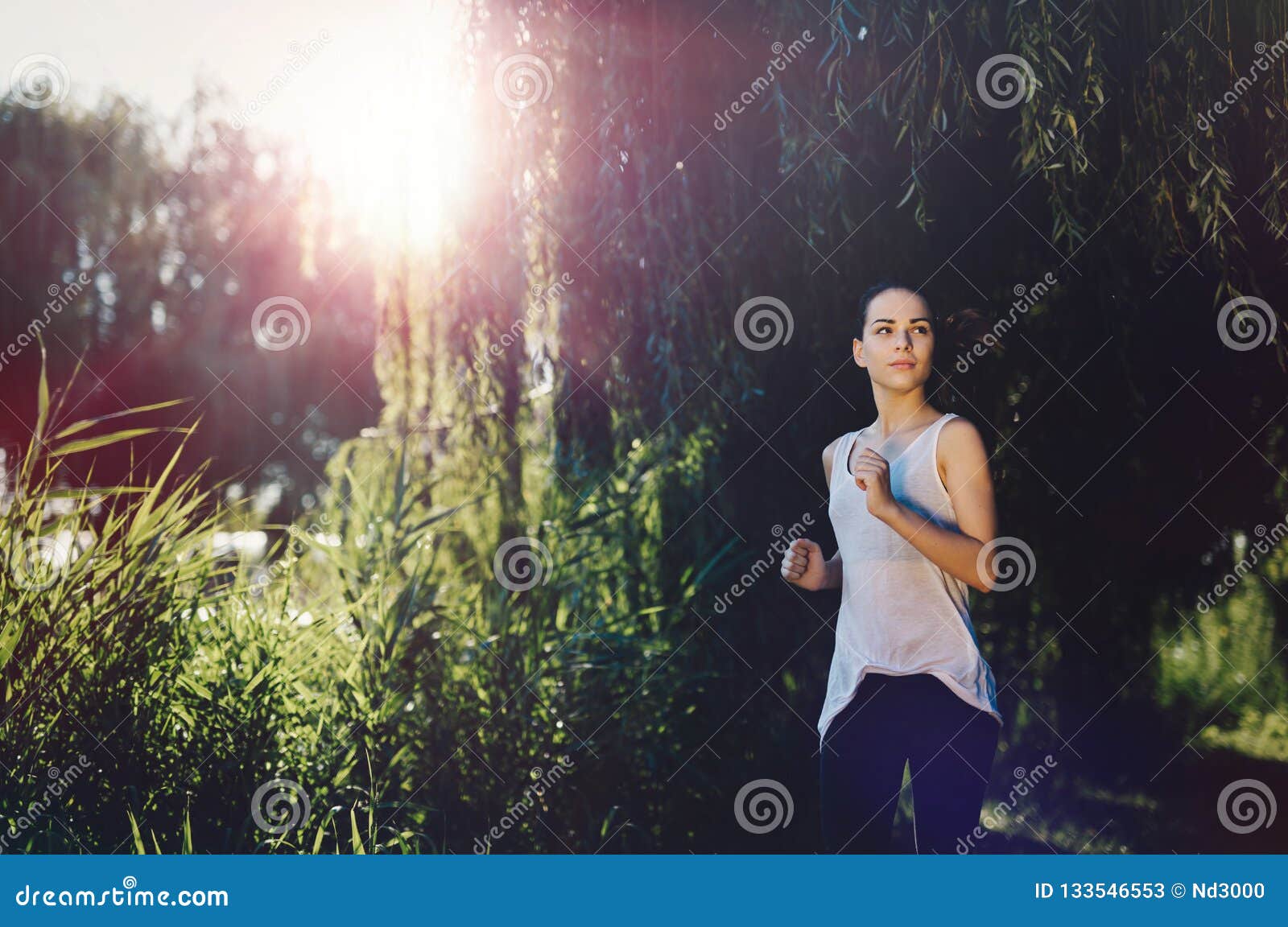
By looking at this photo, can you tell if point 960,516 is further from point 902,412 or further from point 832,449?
point 832,449

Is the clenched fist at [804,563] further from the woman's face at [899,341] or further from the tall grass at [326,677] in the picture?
the tall grass at [326,677]

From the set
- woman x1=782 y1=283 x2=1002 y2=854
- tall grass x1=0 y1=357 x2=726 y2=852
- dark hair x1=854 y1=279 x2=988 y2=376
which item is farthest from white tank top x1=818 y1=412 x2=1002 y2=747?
tall grass x1=0 y1=357 x2=726 y2=852

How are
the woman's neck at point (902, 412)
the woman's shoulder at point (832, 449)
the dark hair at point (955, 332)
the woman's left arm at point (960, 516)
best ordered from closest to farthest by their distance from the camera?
the woman's left arm at point (960, 516), the woman's neck at point (902, 412), the woman's shoulder at point (832, 449), the dark hair at point (955, 332)

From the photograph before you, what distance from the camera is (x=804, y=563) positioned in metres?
1.94

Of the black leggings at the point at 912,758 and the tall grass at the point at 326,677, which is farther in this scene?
the tall grass at the point at 326,677

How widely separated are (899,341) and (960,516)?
402mm

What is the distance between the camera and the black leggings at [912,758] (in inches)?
67.5

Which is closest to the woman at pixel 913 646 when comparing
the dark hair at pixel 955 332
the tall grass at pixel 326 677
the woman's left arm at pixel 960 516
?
the woman's left arm at pixel 960 516

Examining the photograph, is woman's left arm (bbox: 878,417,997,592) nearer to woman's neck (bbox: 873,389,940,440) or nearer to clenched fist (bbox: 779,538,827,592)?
woman's neck (bbox: 873,389,940,440)

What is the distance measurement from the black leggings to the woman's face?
0.60 metres

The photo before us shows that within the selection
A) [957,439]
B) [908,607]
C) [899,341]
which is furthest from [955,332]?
[908,607]

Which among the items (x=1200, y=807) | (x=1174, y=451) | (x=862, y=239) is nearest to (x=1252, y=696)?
(x=1200, y=807)

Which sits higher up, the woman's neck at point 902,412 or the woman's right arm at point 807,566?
the woman's neck at point 902,412

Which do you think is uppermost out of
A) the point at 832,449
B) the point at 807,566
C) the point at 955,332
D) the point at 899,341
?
the point at 955,332
